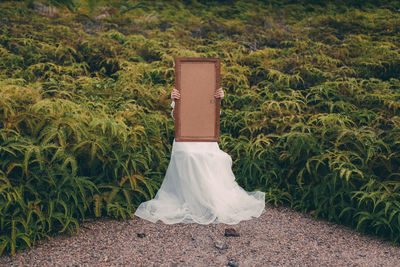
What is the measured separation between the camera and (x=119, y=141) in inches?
142

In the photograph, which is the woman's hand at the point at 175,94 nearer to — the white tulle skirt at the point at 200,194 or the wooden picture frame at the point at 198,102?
the wooden picture frame at the point at 198,102

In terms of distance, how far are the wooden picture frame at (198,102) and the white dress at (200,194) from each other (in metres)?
0.15

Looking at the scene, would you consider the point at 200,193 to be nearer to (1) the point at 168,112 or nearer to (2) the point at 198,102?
(2) the point at 198,102

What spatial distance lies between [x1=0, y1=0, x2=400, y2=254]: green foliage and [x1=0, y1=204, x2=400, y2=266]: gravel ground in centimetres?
15

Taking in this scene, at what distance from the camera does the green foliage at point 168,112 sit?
10.2 feet

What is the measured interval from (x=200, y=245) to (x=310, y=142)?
1.82 metres

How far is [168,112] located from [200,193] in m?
1.70

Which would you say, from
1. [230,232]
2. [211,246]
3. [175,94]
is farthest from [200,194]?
[175,94]

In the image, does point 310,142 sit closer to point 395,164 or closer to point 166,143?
point 395,164

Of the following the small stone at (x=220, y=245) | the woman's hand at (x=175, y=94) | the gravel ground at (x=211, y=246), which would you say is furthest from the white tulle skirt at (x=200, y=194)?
the woman's hand at (x=175, y=94)

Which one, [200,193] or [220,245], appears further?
[200,193]

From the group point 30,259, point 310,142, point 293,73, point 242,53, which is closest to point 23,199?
point 30,259

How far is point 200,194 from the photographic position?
3.68 metres

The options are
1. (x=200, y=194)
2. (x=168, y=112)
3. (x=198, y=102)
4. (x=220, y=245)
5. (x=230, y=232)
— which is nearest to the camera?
(x=220, y=245)
